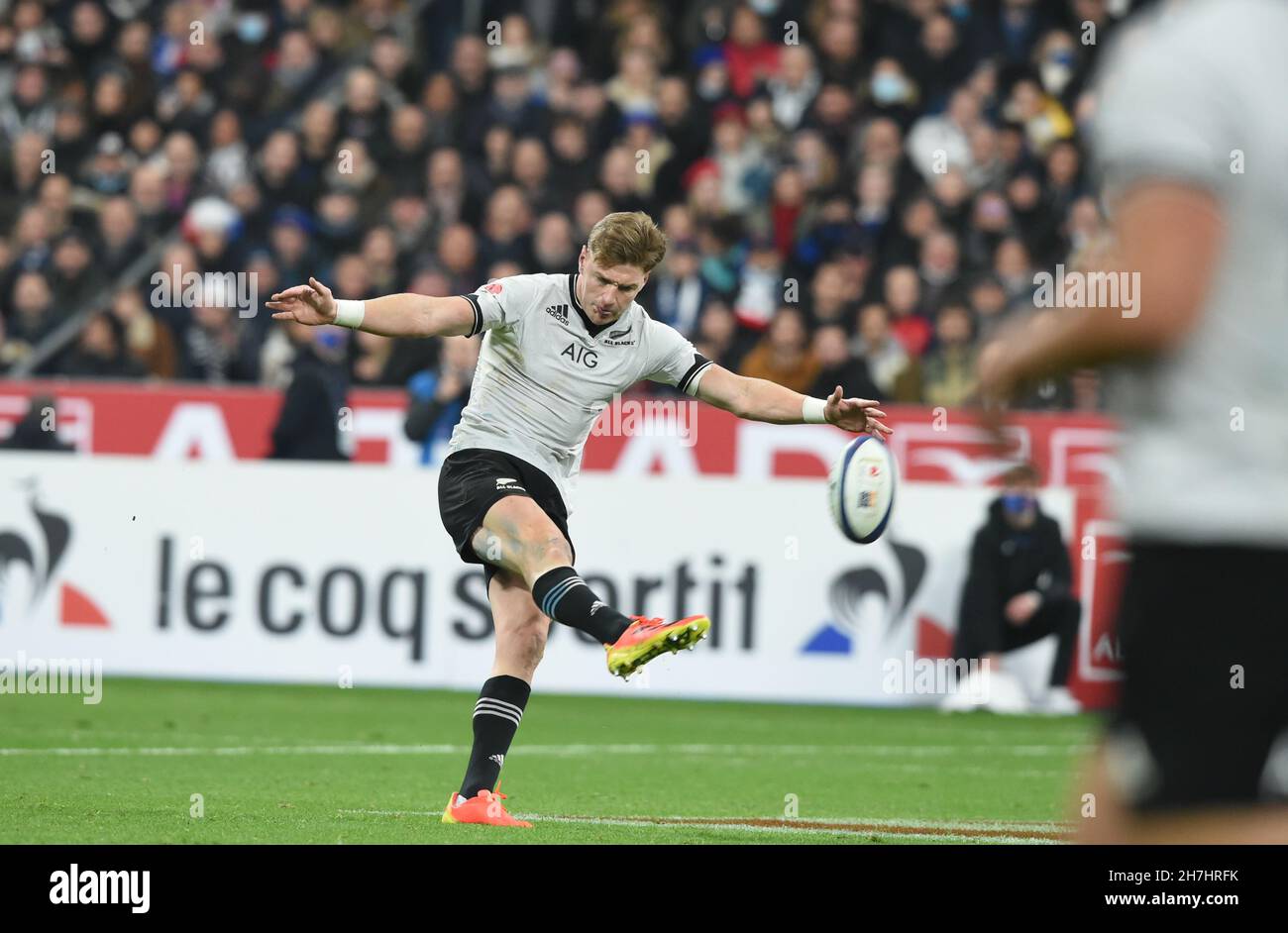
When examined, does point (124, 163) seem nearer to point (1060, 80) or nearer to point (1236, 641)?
point (1060, 80)

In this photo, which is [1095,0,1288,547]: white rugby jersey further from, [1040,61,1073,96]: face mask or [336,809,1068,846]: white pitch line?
[1040,61,1073,96]: face mask

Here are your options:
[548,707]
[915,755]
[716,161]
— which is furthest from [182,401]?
[915,755]

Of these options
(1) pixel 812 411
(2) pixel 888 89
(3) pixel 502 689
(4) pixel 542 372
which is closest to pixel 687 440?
(2) pixel 888 89

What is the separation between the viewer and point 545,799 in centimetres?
894

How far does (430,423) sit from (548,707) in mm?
2382

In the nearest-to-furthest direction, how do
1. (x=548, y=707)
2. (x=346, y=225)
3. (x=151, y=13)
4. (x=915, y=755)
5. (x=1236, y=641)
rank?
(x=1236, y=641) → (x=915, y=755) → (x=548, y=707) → (x=346, y=225) → (x=151, y=13)

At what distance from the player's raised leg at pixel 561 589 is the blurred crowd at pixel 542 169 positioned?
693 centimetres

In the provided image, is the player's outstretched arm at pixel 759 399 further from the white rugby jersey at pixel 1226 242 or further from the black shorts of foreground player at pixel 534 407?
the white rugby jersey at pixel 1226 242

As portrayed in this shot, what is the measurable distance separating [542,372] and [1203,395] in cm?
534

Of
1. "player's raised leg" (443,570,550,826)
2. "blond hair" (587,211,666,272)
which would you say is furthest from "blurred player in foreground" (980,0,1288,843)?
"player's raised leg" (443,570,550,826)

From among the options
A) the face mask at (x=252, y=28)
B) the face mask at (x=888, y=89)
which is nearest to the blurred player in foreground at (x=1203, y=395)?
the face mask at (x=888, y=89)

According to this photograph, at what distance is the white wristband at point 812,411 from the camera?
8102 mm

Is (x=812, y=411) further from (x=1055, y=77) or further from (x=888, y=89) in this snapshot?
(x=1055, y=77)

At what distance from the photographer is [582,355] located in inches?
322
